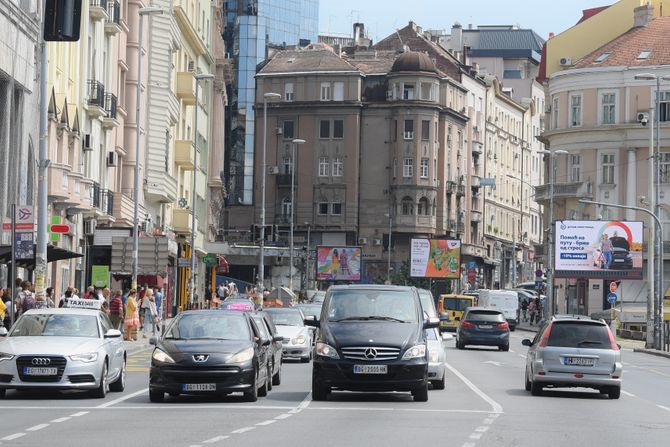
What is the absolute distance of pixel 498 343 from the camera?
55156 millimetres

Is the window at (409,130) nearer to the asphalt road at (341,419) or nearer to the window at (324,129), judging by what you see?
the window at (324,129)

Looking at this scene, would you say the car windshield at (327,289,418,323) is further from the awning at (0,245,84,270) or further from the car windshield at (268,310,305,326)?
the car windshield at (268,310,305,326)

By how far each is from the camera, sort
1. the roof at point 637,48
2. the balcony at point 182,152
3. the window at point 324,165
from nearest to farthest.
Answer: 1. the balcony at point 182,152
2. the roof at point 637,48
3. the window at point 324,165

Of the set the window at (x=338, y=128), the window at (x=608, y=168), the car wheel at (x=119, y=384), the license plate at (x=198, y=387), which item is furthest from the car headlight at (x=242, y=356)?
the window at (x=338, y=128)

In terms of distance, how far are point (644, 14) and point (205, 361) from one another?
8476 cm

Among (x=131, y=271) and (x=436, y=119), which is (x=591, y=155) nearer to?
(x=436, y=119)

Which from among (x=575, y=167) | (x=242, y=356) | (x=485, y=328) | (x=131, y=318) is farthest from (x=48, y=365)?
(x=575, y=167)

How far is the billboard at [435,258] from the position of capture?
343 feet

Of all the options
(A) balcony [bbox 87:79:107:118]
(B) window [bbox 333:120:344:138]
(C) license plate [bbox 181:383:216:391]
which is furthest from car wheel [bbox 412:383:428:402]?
(B) window [bbox 333:120:344:138]

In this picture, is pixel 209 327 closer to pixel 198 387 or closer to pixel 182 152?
pixel 198 387

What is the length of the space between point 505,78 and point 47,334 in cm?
14496

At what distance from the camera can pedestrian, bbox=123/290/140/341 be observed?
50.3 meters

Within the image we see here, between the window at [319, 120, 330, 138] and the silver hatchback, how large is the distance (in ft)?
349

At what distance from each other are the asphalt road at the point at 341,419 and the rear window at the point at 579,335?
0.97 metres
